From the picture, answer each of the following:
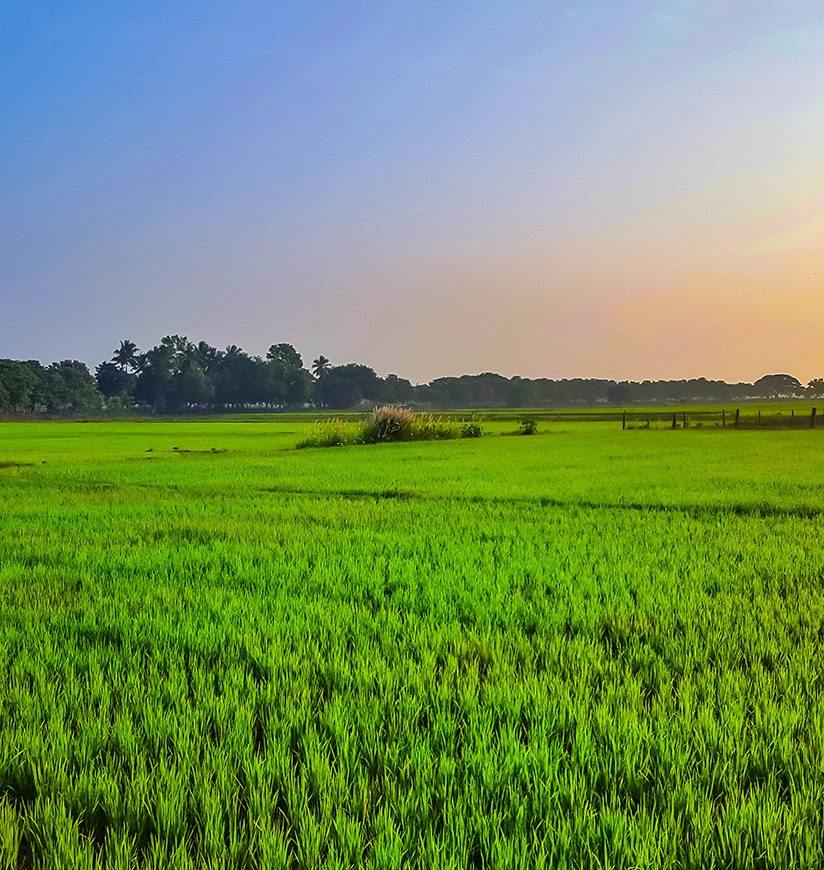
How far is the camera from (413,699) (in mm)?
3299

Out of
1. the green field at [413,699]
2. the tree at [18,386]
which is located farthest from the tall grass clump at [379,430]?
the tree at [18,386]

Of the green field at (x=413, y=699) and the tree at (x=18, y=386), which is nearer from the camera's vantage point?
the green field at (x=413, y=699)

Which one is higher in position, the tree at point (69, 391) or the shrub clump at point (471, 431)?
the tree at point (69, 391)

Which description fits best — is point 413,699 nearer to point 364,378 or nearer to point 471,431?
point 471,431

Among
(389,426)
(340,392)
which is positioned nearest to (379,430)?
(389,426)

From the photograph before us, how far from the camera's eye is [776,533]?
28.3 ft

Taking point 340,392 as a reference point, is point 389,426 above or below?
below

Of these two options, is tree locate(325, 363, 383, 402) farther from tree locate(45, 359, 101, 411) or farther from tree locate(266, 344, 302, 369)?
tree locate(45, 359, 101, 411)

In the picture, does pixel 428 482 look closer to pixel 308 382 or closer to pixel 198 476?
pixel 198 476

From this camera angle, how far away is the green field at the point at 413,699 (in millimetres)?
2258

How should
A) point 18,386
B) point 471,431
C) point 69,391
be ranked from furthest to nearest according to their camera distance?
point 69,391, point 18,386, point 471,431

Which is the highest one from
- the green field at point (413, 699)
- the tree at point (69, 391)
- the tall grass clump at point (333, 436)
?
the tree at point (69, 391)

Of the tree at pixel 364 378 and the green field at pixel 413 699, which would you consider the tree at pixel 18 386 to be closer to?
the tree at pixel 364 378

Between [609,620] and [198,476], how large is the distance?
1415 cm
